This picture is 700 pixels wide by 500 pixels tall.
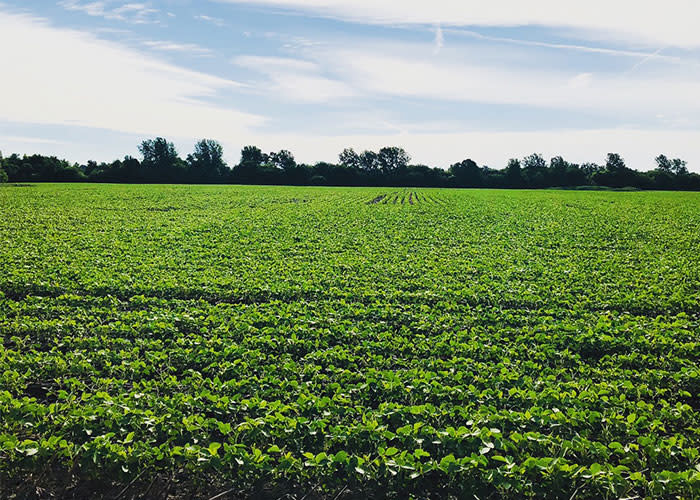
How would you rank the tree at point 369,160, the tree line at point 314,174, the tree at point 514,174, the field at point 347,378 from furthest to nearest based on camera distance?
the tree at point 369,160
the tree at point 514,174
the tree line at point 314,174
the field at point 347,378

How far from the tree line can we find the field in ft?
279

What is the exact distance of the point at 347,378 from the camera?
6.85 metres

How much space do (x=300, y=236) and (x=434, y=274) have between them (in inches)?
352

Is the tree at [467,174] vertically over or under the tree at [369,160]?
under

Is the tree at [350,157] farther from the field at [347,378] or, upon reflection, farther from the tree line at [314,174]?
the field at [347,378]

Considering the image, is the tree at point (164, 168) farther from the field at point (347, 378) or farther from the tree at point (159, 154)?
the field at point (347, 378)

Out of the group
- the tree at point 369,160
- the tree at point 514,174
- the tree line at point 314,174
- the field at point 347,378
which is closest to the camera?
the field at point 347,378

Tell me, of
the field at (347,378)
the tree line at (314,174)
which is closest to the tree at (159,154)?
the tree line at (314,174)

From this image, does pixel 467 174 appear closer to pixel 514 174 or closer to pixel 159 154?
pixel 514 174

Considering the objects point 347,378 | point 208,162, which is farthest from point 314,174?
point 347,378

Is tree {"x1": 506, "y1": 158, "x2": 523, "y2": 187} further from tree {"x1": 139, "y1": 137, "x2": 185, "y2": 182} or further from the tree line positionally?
tree {"x1": 139, "y1": 137, "x2": 185, "y2": 182}

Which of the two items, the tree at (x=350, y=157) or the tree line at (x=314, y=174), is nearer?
the tree line at (x=314, y=174)

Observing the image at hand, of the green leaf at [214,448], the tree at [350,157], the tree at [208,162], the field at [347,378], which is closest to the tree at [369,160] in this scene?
the tree at [350,157]

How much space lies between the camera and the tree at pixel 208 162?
99.6m
